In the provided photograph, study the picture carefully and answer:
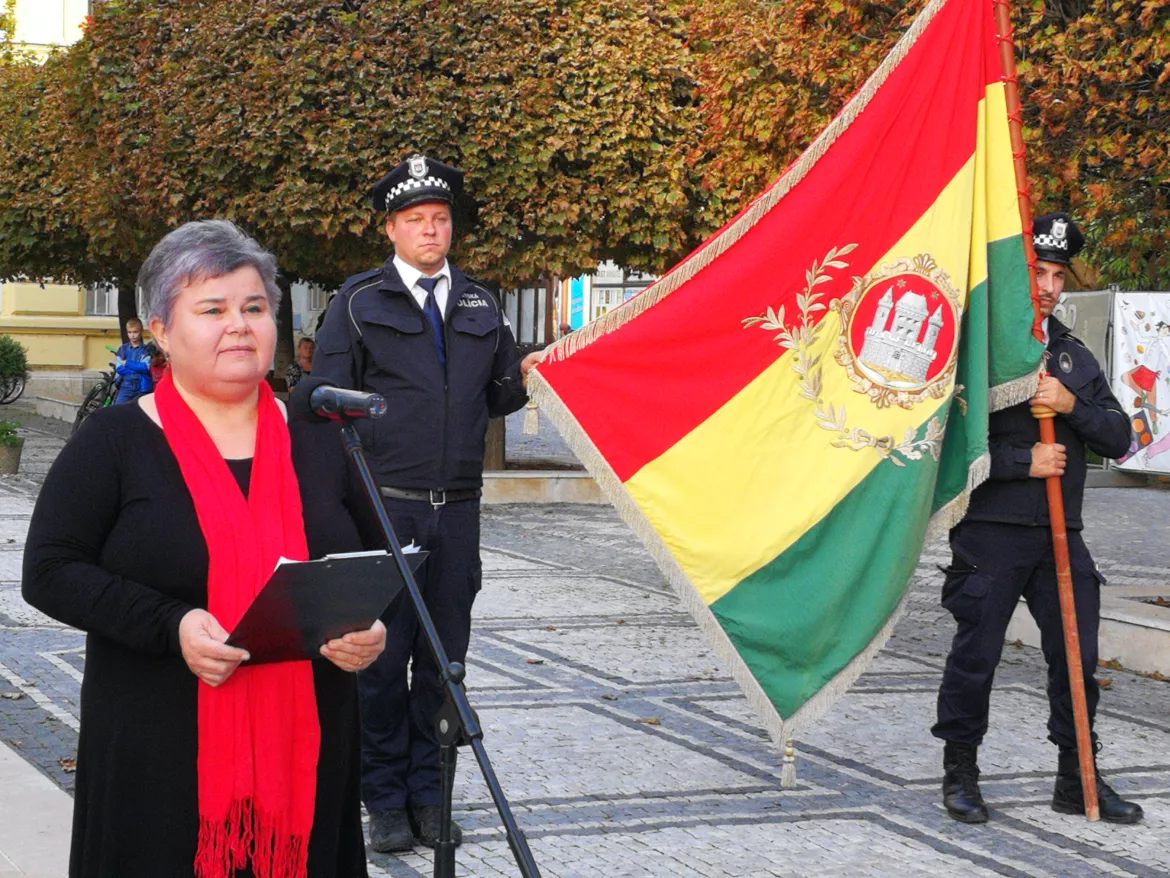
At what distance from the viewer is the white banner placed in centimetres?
1675

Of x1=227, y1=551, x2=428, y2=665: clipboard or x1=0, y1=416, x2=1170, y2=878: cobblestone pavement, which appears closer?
x1=227, y1=551, x2=428, y2=665: clipboard

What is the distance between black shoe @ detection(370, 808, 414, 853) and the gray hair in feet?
7.86

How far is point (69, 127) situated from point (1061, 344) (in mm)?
16978

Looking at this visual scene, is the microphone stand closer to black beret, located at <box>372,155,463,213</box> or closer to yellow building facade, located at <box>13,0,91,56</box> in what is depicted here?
black beret, located at <box>372,155,463,213</box>

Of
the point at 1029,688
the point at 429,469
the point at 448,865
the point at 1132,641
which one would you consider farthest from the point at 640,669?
the point at 448,865

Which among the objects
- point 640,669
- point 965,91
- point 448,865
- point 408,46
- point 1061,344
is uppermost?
point 408,46

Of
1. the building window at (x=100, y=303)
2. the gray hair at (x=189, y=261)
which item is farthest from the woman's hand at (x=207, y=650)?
the building window at (x=100, y=303)

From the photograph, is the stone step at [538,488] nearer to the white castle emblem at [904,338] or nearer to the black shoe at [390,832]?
the white castle emblem at [904,338]

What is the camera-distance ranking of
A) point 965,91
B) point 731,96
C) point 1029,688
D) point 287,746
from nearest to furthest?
point 287,746, point 965,91, point 1029,688, point 731,96

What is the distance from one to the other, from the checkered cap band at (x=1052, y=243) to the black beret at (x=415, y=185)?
2002mm

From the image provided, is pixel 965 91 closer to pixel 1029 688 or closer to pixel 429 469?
pixel 429 469

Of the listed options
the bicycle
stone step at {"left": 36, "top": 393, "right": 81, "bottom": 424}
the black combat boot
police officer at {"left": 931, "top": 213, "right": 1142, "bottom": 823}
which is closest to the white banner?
the bicycle

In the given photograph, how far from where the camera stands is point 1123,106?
8016 mm

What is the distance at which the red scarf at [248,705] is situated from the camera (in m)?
2.97
